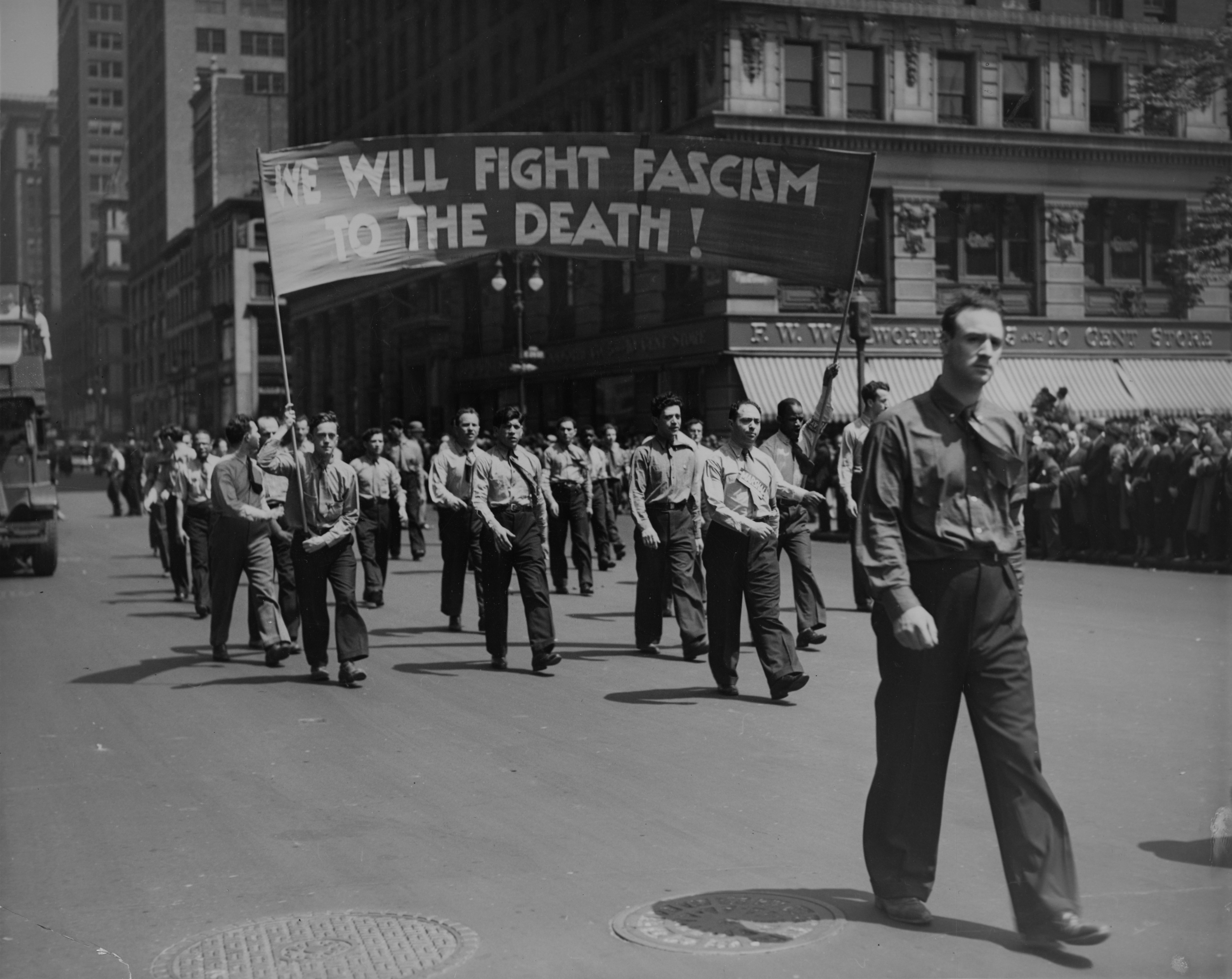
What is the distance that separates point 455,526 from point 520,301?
15.2 m

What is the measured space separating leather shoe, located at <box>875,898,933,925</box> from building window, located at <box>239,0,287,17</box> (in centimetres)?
8918

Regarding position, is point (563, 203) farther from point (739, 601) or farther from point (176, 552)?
point (176, 552)

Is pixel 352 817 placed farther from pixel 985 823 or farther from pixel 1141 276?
pixel 1141 276

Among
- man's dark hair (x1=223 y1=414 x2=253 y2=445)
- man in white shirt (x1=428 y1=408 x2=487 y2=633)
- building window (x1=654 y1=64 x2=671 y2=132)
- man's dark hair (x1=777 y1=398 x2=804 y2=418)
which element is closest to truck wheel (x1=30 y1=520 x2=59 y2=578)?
man in white shirt (x1=428 y1=408 x2=487 y2=633)

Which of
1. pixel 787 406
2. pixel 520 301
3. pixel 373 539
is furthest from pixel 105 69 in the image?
pixel 787 406

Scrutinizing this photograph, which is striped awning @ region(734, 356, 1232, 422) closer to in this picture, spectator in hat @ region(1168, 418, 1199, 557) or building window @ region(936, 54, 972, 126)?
building window @ region(936, 54, 972, 126)

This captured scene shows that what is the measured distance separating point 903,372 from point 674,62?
30.2 feet

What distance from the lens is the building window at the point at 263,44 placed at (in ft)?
286

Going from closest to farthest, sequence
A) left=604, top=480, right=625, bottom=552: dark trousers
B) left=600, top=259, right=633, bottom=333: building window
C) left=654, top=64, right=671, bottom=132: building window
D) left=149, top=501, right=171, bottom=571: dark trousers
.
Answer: left=149, top=501, right=171, bottom=571: dark trousers, left=604, top=480, right=625, bottom=552: dark trousers, left=654, top=64, right=671, bottom=132: building window, left=600, top=259, right=633, bottom=333: building window

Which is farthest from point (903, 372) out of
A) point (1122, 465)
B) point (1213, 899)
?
point (1213, 899)

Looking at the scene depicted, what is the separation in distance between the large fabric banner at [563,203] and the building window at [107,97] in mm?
34727

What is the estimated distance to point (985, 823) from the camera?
649cm

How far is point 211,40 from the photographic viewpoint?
8619 centimetres

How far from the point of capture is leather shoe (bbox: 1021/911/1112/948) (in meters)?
4.73
